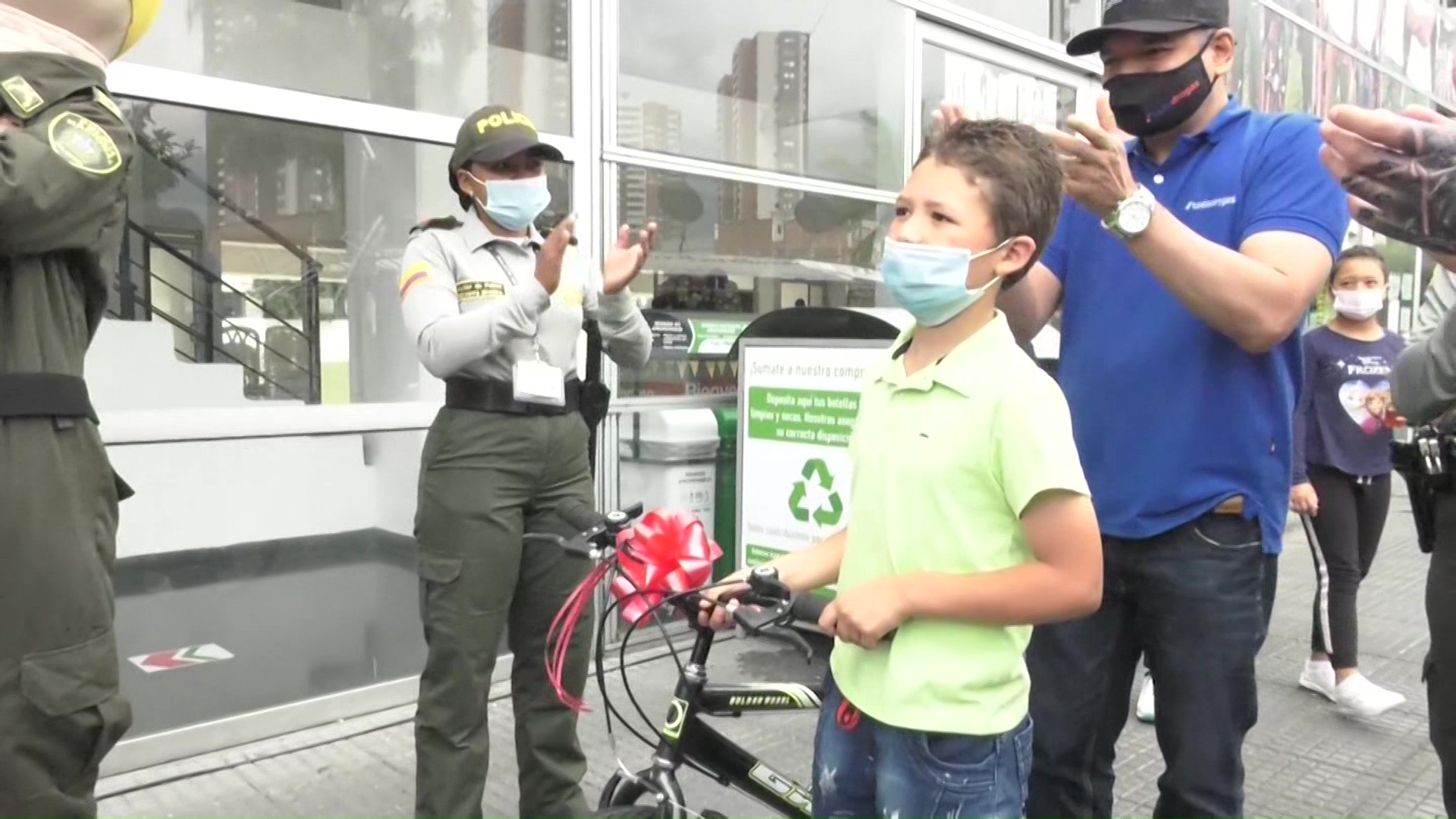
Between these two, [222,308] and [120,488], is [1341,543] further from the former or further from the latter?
[222,308]

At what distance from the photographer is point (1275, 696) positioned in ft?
15.5

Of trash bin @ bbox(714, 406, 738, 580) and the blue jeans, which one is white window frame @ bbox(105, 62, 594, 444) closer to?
trash bin @ bbox(714, 406, 738, 580)

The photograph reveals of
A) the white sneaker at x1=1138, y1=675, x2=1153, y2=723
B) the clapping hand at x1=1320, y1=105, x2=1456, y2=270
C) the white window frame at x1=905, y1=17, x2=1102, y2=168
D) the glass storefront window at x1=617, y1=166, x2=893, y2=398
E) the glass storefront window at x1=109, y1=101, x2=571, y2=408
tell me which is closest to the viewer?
the clapping hand at x1=1320, y1=105, x2=1456, y2=270

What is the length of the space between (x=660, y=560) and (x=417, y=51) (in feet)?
12.3

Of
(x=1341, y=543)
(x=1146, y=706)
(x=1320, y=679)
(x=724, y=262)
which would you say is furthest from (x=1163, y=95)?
(x=724, y=262)

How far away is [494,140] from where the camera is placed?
2902mm

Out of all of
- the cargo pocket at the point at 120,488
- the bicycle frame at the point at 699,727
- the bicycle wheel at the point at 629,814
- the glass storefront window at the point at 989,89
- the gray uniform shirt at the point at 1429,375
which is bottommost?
the bicycle wheel at the point at 629,814

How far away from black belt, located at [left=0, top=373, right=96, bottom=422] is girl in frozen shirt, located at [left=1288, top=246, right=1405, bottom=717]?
Answer: 4.24 metres

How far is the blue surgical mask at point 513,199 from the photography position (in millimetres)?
2932

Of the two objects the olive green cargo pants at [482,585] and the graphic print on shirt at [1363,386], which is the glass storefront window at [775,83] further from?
the graphic print on shirt at [1363,386]

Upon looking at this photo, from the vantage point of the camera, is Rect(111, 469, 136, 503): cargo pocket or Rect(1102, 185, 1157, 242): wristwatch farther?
Rect(111, 469, 136, 503): cargo pocket

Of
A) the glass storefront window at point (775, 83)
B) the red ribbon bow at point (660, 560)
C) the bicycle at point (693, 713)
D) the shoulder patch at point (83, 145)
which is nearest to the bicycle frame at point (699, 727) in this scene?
the bicycle at point (693, 713)

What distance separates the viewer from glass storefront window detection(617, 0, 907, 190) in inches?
215

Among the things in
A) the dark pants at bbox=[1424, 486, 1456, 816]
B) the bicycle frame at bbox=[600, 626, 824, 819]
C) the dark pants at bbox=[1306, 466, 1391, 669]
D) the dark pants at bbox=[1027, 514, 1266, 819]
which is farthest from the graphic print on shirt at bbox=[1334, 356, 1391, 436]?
the bicycle frame at bbox=[600, 626, 824, 819]
